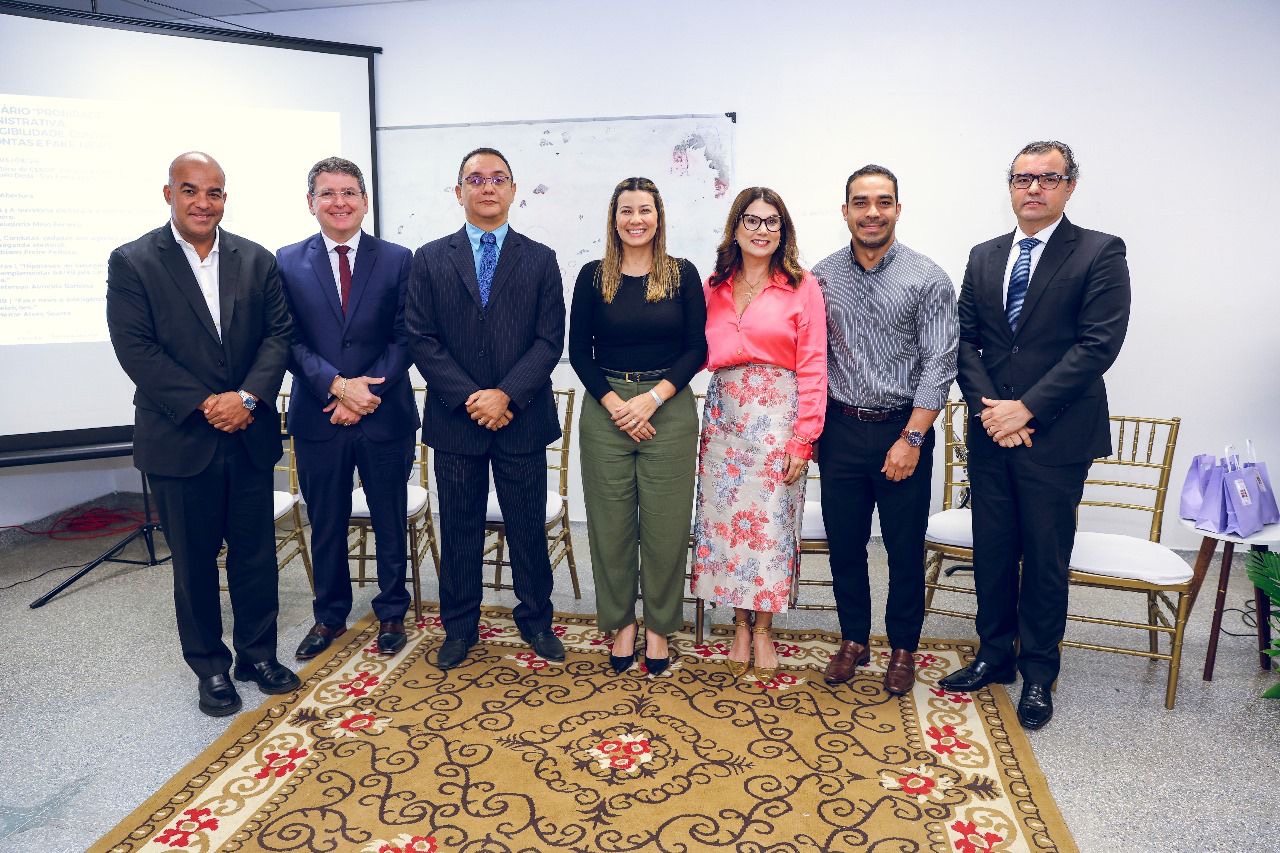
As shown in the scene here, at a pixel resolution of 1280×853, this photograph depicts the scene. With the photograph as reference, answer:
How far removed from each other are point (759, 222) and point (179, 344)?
5.86 feet

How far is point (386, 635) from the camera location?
2.98 meters

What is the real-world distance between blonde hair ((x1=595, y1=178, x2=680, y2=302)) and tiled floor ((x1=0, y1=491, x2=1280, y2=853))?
4.82ft

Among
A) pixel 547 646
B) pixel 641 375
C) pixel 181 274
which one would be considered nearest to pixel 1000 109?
pixel 641 375

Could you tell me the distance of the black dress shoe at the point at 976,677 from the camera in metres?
2.69

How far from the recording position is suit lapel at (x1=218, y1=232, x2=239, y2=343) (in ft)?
8.16

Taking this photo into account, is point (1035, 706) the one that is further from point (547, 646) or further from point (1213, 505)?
point (547, 646)

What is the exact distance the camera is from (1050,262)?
2414mm

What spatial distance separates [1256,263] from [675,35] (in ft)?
9.92

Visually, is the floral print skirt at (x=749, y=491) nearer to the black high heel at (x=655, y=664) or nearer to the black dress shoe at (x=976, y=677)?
the black high heel at (x=655, y=664)

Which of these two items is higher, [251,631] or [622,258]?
[622,258]

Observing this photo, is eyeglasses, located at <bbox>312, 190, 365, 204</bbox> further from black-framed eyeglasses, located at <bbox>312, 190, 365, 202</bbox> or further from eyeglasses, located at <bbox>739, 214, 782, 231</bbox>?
eyeglasses, located at <bbox>739, 214, 782, 231</bbox>

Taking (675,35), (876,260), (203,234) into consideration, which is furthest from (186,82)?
(876,260)

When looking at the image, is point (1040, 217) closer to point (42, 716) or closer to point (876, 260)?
point (876, 260)

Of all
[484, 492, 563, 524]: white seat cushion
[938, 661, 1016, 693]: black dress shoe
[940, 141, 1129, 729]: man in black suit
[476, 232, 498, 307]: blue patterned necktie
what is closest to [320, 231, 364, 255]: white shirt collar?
[476, 232, 498, 307]: blue patterned necktie
